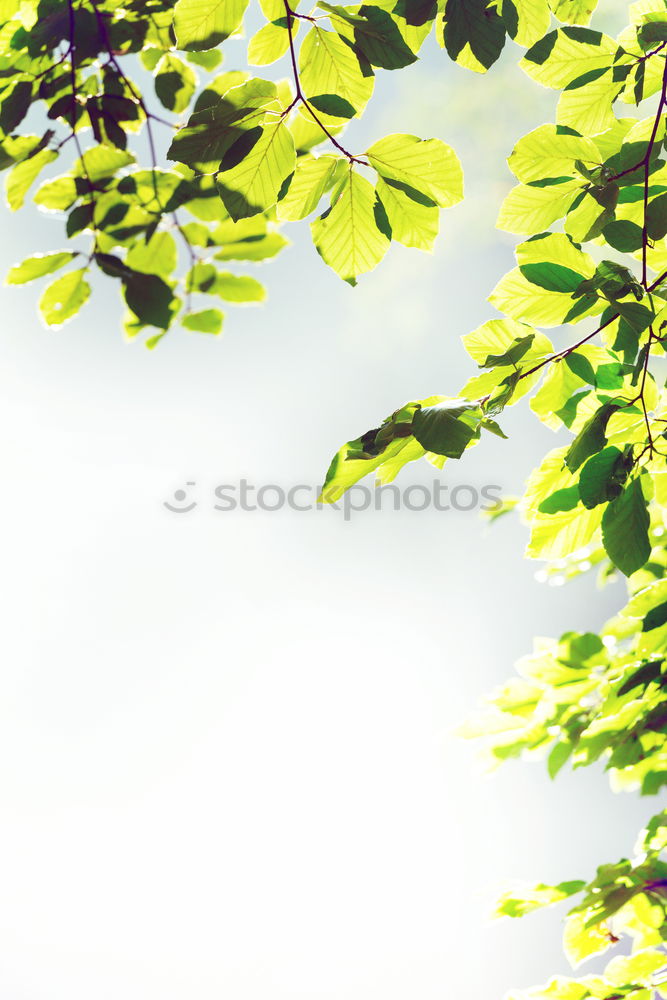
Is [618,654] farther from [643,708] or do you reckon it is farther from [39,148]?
[39,148]

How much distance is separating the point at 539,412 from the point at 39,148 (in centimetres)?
97

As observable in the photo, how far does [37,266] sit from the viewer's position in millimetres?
1212

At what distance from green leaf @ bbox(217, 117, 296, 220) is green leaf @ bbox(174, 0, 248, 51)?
0.39ft

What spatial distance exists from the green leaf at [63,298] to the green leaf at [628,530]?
38.4 inches

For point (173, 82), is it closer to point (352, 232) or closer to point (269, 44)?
point (269, 44)

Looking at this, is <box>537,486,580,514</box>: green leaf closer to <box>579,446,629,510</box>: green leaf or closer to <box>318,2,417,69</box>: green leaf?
<box>579,446,629,510</box>: green leaf

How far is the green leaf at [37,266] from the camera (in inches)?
47.4

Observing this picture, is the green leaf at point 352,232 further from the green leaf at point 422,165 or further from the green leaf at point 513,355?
the green leaf at point 513,355

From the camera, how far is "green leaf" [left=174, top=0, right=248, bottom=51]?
0.78 meters

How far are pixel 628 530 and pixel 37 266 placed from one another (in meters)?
1.05

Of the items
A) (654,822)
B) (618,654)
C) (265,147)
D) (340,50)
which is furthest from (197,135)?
(654,822)

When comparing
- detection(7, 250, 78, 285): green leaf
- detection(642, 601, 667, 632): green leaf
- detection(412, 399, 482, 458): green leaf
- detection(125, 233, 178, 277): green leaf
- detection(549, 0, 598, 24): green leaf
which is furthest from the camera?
detection(125, 233, 178, 277): green leaf

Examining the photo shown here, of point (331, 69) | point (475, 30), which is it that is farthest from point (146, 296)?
point (475, 30)

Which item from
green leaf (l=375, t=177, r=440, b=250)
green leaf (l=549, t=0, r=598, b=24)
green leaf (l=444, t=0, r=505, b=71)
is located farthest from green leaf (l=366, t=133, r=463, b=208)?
green leaf (l=549, t=0, r=598, b=24)
